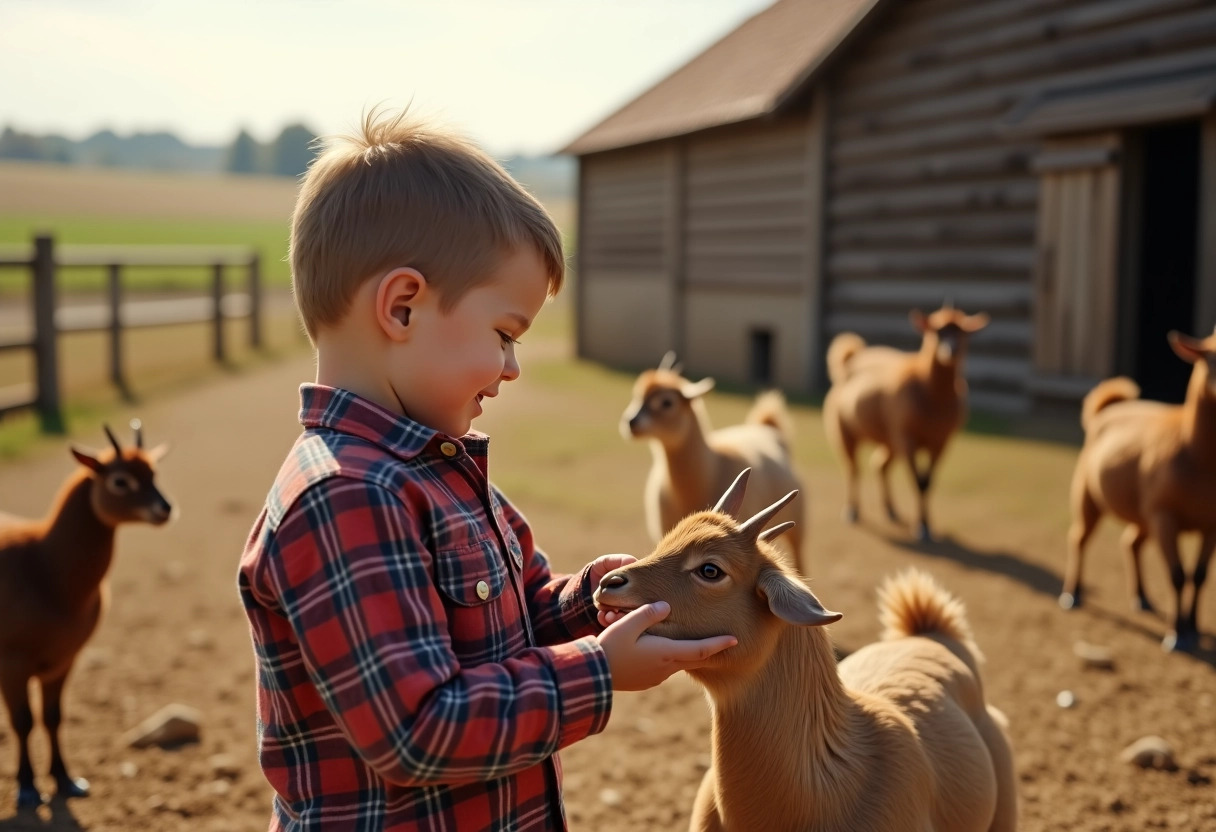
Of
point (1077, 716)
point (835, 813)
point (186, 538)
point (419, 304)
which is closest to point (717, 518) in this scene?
point (835, 813)

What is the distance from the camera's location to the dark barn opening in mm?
13117

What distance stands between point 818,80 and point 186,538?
1039cm

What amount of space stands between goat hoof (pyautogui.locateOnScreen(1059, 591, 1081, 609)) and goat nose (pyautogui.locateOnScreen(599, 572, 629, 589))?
194 inches

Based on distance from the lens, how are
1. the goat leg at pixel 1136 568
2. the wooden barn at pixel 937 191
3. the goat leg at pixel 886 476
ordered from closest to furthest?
the goat leg at pixel 1136 568
the goat leg at pixel 886 476
the wooden barn at pixel 937 191

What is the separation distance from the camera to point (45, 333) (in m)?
13.1

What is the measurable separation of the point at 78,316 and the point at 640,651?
16733 mm

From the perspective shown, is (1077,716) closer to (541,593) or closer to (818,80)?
(541,593)

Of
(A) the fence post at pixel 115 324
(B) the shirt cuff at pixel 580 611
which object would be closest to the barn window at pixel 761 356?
(A) the fence post at pixel 115 324

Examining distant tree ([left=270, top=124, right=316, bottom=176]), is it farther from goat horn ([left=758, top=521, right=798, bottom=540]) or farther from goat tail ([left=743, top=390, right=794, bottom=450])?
goat horn ([left=758, top=521, right=798, bottom=540])

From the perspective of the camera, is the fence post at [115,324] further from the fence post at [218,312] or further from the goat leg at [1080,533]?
the goat leg at [1080,533]

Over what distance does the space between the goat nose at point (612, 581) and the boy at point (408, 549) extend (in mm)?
188

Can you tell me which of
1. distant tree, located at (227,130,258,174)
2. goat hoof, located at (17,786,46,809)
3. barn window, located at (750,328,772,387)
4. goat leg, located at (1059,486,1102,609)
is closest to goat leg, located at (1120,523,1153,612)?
goat leg, located at (1059,486,1102,609)

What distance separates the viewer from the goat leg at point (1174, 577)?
217 inches

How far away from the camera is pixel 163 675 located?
5.45 meters
